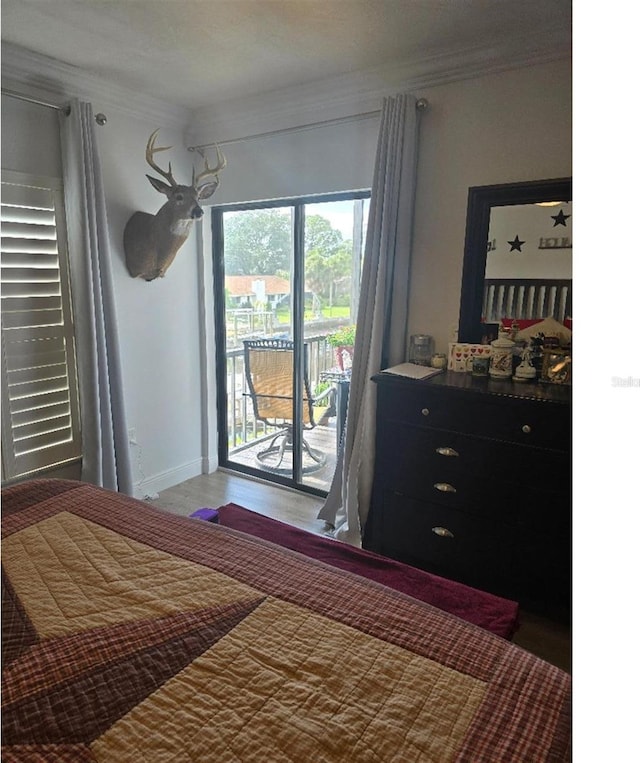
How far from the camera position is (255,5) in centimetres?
195

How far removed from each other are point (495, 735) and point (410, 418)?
161 cm

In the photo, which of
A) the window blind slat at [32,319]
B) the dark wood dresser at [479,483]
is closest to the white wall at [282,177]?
the window blind slat at [32,319]

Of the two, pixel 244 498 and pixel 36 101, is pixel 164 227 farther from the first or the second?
pixel 244 498

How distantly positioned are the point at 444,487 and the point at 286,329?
5.28 ft

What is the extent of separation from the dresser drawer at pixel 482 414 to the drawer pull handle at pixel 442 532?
47 cm

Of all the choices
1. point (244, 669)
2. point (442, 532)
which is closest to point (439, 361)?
point (442, 532)

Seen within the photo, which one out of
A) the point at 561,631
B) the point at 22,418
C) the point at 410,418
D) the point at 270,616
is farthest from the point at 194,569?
the point at 22,418

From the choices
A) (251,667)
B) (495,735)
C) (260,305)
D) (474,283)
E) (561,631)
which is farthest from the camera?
(260,305)

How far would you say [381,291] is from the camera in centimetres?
256

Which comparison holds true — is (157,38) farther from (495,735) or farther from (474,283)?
(495,735)

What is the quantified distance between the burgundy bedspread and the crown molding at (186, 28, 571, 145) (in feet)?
7.12

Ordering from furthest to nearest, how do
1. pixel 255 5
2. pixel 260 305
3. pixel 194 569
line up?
pixel 260 305 < pixel 255 5 < pixel 194 569

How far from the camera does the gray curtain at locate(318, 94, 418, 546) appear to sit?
97.3 inches

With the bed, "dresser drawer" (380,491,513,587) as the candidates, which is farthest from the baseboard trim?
the bed
